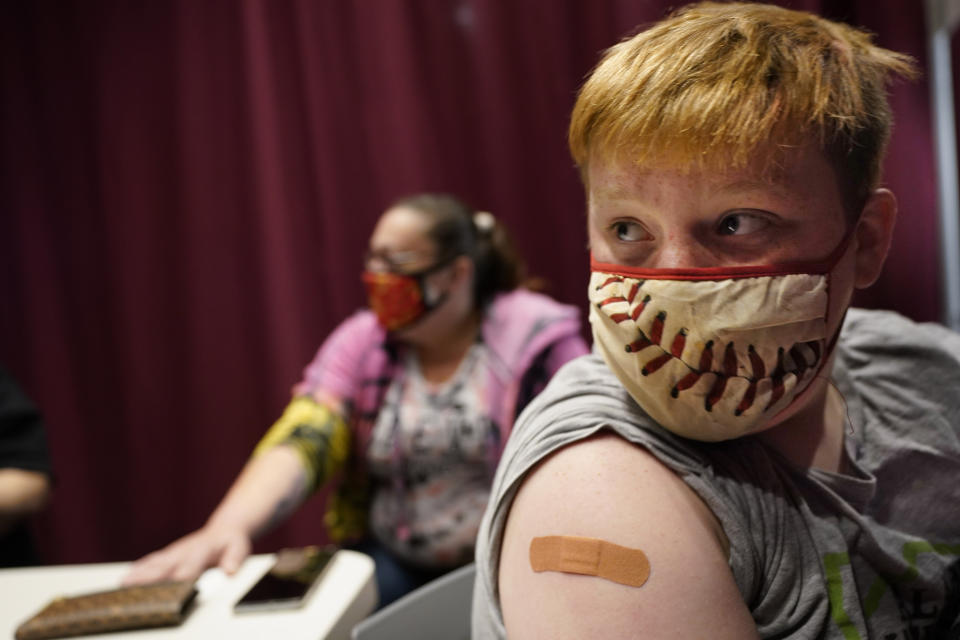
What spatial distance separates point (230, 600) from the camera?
1143 millimetres

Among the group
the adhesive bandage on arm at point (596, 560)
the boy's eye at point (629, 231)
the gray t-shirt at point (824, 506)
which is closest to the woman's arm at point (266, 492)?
the gray t-shirt at point (824, 506)

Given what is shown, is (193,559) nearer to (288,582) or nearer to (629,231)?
(288,582)

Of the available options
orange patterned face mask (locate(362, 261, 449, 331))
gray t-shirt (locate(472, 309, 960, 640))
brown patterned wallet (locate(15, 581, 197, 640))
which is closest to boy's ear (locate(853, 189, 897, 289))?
gray t-shirt (locate(472, 309, 960, 640))

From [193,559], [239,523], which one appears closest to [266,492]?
[239,523]

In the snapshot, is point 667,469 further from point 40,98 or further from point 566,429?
point 40,98

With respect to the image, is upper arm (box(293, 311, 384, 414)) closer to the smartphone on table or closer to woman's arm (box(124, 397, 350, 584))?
woman's arm (box(124, 397, 350, 584))

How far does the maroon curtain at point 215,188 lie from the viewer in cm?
236

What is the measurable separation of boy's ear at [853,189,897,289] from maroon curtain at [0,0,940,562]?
4.91 ft

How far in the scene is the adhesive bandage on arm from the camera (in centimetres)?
66

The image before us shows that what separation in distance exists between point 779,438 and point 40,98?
9.34 feet

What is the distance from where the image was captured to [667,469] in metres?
0.72

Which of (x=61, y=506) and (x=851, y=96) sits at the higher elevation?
(x=851, y=96)

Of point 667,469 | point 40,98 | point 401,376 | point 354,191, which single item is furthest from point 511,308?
point 40,98

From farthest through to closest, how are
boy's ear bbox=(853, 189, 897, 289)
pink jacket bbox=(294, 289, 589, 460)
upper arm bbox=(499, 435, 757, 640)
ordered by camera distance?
1. pink jacket bbox=(294, 289, 589, 460)
2. boy's ear bbox=(853, 189, 897, 289)
3. upper arm bbox=(499, 435, 757, 640)
